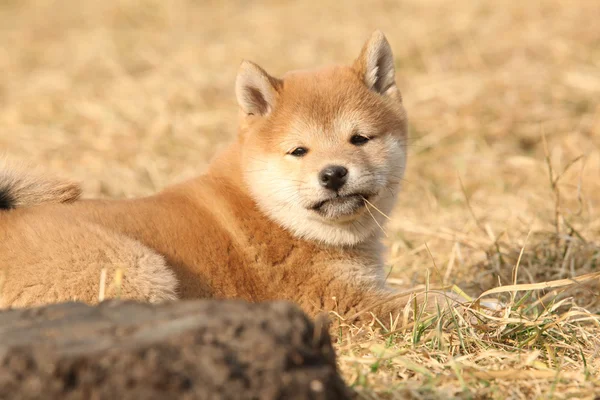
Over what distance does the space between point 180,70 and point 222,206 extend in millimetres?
7565

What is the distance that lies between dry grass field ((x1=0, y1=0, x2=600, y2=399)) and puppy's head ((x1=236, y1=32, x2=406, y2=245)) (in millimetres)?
667

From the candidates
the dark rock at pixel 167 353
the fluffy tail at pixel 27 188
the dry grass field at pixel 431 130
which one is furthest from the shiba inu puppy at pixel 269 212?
the dark rock at pixel 167 353

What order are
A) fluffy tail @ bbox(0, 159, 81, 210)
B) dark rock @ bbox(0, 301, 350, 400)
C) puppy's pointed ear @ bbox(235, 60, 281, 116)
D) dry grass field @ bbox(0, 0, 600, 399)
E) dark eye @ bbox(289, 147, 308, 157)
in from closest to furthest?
dark rock @ bbox(0, 301, 350, 400), dry grass field @ bbox(0, 0, 600, 399), fluffy tail @ bbox(0, 159, 81, 210), dark eye @ bbox(289, 147, 308, 157), puppy's pointed ear @ bbox(235, 60, 281, 116)

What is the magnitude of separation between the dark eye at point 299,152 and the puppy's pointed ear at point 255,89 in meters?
0.40

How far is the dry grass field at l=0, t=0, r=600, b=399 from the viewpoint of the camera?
13.7 ft

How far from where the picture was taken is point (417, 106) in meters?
10.2

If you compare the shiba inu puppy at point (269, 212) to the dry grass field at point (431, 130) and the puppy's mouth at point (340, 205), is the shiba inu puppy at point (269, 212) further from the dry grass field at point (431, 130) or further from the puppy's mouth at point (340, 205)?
the dry grass field at point (431, 130)

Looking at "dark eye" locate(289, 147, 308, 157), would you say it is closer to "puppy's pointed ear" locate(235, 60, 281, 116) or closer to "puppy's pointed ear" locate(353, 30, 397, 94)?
"puppy's pointed ear" locate(235, 60, 281, 116)

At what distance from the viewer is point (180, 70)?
39.3 feet

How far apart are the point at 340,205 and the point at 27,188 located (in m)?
1.99

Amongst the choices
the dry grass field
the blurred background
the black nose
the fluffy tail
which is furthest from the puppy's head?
the blurred background

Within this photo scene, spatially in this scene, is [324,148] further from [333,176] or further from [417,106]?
[417,106]

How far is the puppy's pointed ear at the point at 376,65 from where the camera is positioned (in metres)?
5.17

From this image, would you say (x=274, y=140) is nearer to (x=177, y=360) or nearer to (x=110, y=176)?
(x=177, y=360)
